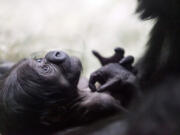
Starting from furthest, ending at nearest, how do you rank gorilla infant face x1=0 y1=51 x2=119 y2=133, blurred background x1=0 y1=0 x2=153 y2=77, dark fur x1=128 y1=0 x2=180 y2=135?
1. blurred background x1=0 y1=0 x2=153 y2=77
2. gorilla infant face x1=0 y1=51 x2=119 y2=133
3. dark fur x1=128 y1=0 x2=180 y2=135

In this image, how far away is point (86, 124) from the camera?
732 millimetres

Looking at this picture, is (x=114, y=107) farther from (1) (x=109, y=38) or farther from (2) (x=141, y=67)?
(1) (x=109, y=38)

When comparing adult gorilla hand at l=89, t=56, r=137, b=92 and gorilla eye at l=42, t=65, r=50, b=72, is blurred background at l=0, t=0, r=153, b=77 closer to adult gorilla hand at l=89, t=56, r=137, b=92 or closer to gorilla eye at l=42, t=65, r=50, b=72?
adult gorilla hand at l=89, t=56, r=137, b=92

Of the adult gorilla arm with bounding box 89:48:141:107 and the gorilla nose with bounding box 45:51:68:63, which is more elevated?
the gorilla nose with bounding box 45:51:68:63

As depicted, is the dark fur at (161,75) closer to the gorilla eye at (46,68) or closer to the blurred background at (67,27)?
the gorilla eye at (46,68)

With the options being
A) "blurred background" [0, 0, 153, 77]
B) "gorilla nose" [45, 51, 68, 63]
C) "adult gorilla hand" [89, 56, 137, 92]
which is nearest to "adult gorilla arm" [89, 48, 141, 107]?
"adult gorilla hand" [89, 56, 137, 92]

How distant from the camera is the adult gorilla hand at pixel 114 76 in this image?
787 millimetres

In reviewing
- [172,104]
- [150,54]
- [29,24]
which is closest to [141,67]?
[150,54]

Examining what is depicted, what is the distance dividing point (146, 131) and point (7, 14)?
5.11ft

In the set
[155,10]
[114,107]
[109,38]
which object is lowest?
[109,38]

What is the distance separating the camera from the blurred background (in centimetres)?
159

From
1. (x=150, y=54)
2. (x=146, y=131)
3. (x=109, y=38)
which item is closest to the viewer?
(x=146, y=131)

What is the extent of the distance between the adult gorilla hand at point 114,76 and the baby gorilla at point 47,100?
0.03 m

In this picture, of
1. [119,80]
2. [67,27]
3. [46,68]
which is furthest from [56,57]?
[67,27]
